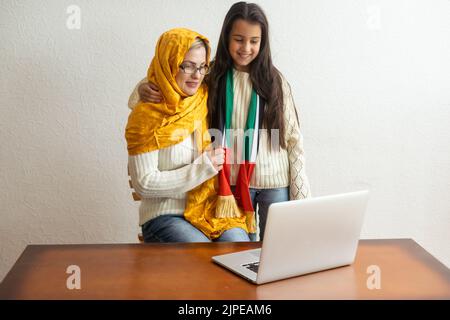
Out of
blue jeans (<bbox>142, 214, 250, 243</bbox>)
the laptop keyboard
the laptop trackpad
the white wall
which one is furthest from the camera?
the white wall

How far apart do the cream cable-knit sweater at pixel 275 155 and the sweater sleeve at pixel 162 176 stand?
22cm

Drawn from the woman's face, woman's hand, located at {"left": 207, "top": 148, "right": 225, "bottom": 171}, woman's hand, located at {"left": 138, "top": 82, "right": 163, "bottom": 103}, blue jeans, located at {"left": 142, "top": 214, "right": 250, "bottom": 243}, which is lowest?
blue jeans, located at {"left": 142, "top": 214, "right": 250, "bottom": 243}

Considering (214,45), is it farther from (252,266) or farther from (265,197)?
(252,266)

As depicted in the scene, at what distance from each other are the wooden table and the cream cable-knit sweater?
56 cm

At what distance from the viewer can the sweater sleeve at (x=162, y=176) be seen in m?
2.30

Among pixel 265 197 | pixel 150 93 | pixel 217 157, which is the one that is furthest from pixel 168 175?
pixel 265 197

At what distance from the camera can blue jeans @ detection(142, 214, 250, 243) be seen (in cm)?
229

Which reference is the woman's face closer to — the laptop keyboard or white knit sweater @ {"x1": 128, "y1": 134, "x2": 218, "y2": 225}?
white knit sweater @ {"x1": 128, "y1": 134, "x2": 218, "y2": 225}

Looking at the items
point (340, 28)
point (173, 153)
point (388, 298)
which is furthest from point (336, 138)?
point (388, 298)

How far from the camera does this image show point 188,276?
1.70 meters

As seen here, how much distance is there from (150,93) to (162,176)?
31 centimetres

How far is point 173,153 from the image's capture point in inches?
93.0

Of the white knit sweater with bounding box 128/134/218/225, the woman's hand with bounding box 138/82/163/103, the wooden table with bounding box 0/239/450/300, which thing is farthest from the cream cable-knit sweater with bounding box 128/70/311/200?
the wooden table with bounding box 0/239/450/300

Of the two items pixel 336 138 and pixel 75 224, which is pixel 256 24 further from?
pixel 75 224
